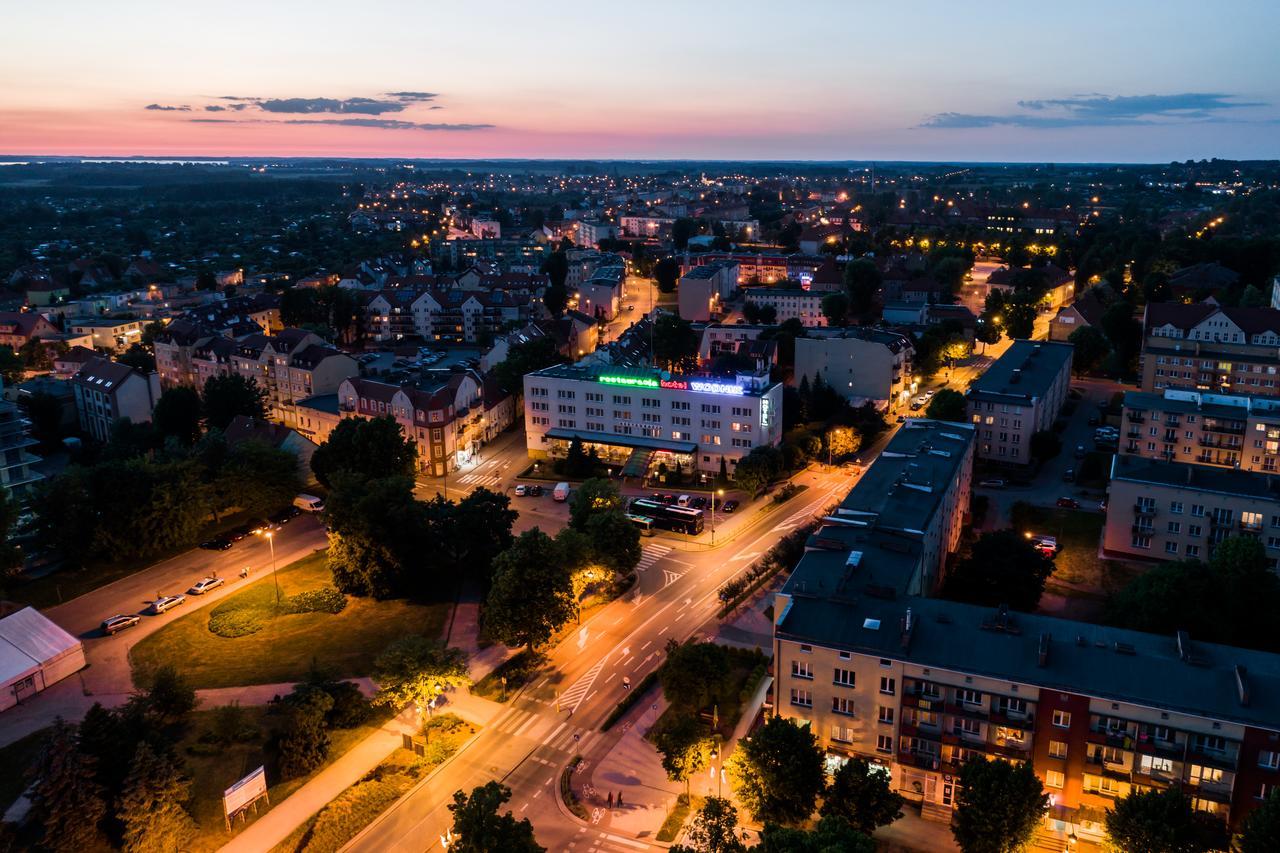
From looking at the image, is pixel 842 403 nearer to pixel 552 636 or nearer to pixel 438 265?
pixel 552 636

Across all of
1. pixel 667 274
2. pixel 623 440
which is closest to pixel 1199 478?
pixel 623 440

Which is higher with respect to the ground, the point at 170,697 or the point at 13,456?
the point at 13,456

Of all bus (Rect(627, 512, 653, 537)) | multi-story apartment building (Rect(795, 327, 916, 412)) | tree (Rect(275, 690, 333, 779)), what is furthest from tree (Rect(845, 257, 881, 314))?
tree (Rect(275, 690, 333, 779))

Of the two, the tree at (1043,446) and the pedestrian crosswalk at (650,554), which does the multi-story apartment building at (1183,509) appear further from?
the pedestrian crosswalk at (650,554)

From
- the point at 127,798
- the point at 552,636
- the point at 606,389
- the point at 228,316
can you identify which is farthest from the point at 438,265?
the point at 127,798

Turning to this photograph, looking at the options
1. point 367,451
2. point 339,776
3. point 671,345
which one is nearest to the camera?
point 339,776

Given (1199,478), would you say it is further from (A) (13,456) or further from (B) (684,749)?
(A) (13,456)
